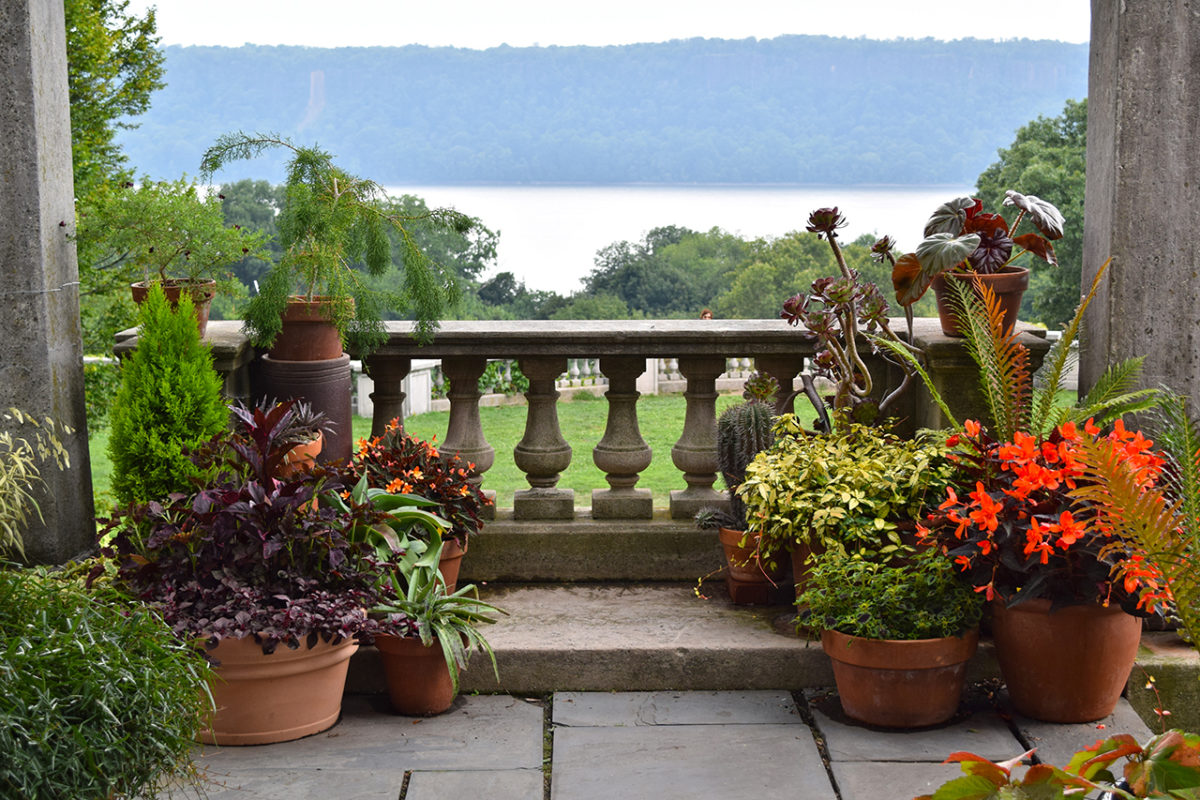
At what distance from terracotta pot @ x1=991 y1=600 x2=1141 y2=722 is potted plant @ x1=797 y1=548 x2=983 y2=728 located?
0.46ft

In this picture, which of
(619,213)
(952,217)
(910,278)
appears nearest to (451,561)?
(910,278)

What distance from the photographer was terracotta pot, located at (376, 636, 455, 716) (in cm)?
342

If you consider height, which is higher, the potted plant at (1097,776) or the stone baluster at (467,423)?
the stone baluster at (467,423)

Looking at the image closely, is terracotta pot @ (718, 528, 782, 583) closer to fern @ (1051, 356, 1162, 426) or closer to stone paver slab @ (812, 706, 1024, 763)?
stone paver slab @ (812, 706, 1024, 763)

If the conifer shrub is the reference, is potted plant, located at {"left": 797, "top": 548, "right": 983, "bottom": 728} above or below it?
below

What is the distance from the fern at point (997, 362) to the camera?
372 centimetres

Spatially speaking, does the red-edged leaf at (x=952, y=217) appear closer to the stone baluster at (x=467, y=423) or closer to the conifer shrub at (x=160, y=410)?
the stone baluster at (x=467, y=423)

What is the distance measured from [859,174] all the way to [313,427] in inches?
1550

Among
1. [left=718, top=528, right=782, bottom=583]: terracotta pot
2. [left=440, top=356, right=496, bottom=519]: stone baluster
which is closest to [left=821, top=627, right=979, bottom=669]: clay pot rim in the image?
[left=718, top=528, right=782, bottom=583]: terracotta pot

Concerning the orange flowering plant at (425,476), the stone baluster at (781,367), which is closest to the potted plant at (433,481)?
the orange flowering plant at (425,476)

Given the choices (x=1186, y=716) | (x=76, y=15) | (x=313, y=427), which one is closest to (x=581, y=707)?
(x=313, y=427)

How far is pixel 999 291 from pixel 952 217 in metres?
0.33

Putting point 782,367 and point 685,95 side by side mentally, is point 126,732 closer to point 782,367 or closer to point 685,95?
point 782,367

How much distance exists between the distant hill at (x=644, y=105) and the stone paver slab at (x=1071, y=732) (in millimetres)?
34126
